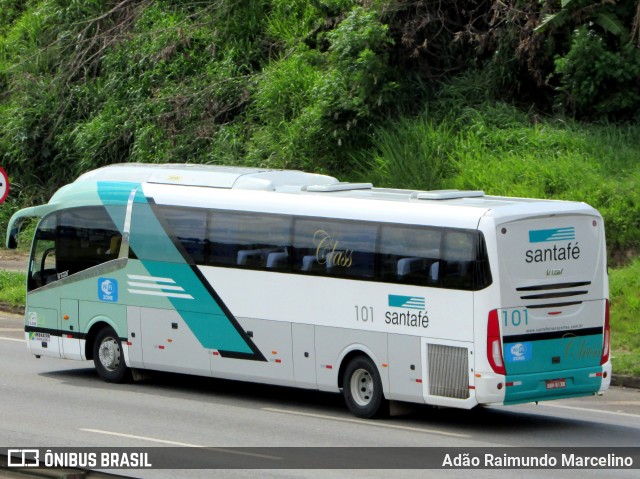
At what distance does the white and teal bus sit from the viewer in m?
13.9

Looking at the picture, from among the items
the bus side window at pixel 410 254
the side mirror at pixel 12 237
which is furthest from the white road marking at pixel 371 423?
the side mirror at pixel 12 237

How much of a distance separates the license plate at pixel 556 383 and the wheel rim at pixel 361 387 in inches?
82.2

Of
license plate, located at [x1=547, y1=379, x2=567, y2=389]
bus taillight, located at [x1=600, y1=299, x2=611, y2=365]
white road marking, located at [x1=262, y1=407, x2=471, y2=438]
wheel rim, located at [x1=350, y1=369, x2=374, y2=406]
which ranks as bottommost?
white road marking, located at [x1=262, y1=407, x2=471, y2=438]

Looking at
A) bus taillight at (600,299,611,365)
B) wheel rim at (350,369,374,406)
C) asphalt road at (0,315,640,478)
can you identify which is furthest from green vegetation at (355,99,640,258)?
wheel rim at (350,369,374,406)

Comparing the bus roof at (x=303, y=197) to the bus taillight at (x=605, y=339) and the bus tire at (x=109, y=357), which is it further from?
the bus tire at (x=109, y=357)

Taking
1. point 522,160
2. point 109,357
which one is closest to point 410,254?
point 109,357

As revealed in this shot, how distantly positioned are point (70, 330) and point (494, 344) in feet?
23.2

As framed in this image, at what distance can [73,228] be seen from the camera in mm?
18375

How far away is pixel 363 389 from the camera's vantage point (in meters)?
15.1

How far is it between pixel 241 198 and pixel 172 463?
5.13 metres

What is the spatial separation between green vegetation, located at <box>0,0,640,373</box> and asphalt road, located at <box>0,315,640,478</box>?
3702mm

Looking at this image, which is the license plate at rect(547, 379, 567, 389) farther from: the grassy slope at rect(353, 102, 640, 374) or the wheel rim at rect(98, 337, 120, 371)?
the grassy slope at rect(353, 102, 640, 374)

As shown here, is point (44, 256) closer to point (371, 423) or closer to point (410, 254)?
point (371, 423)

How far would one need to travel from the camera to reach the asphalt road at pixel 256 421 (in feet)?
43.0
